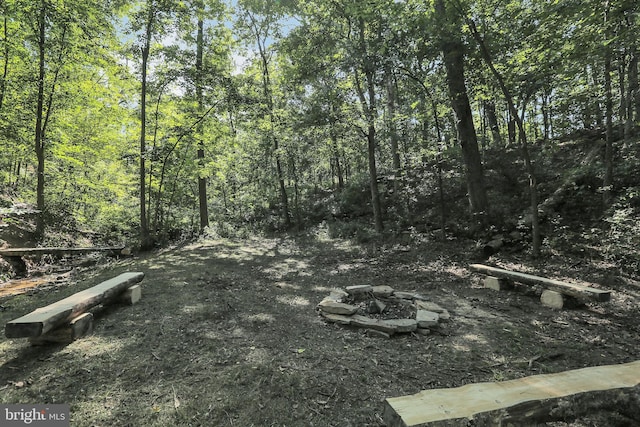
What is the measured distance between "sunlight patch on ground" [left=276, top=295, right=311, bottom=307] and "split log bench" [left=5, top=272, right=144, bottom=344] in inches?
99.6

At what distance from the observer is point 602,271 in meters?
5.91

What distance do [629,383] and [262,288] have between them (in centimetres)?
523

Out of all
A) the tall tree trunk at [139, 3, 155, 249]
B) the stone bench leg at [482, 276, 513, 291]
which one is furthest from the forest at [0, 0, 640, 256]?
the stone bench leg at [482, 276, 513, 291]

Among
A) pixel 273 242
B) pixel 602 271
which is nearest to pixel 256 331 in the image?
pixel 602 271

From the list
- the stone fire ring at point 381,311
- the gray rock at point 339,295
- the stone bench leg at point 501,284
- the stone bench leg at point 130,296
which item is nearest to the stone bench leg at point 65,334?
the stone bench leg at point 130,296

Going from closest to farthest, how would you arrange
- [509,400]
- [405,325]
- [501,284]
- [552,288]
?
1. [509,400]
2. [405,325]
3. [552,288]
4. [501,284]

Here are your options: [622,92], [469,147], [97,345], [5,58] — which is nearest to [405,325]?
[97,345]

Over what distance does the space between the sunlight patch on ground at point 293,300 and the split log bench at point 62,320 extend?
2.53m

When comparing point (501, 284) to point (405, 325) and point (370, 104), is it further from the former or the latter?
point (370, 104)

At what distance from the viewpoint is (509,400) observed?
6.77 ft

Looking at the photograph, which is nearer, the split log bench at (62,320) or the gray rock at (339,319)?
the split log bench at (62,320)

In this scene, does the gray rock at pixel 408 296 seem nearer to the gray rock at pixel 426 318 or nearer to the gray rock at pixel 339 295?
the gray rock at pixel 426 318

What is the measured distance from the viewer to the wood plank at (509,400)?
191 centimetres

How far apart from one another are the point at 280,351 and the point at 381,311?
181 cm
